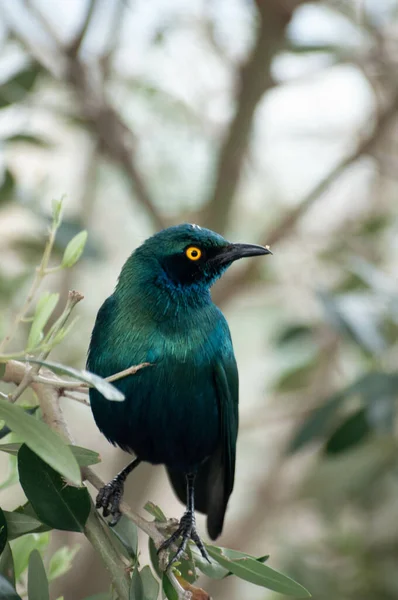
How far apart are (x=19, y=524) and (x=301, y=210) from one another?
229 centimetres

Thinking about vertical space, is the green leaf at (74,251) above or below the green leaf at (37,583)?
above

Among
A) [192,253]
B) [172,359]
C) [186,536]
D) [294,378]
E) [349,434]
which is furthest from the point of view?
[294,378]

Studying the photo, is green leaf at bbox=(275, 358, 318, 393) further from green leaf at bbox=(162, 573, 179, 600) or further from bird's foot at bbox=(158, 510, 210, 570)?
green leaf at bbox=(162, 573, 179, 600)

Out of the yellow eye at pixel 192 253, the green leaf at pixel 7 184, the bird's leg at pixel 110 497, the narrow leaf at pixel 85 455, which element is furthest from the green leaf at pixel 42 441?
the green leaf at pixel 7 184

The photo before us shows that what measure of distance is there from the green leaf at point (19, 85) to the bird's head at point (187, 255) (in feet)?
3.75

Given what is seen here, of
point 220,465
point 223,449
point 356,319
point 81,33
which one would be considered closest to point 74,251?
point 223,449

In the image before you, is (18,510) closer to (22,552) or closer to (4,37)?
(22,552)

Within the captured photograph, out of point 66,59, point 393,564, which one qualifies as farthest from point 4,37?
point 393,564

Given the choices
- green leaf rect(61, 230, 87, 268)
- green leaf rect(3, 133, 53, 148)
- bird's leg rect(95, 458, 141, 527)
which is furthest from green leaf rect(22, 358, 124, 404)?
green leaf rect(3, 133, 53, 148)

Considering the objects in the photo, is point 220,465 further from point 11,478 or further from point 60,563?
point 11,478

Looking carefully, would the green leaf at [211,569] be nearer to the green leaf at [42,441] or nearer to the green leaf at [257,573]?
the green leaf at [257,573]

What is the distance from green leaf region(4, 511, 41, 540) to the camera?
4.67 feet

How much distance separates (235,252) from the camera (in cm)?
212

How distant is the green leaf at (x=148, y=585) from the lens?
4.67ft
